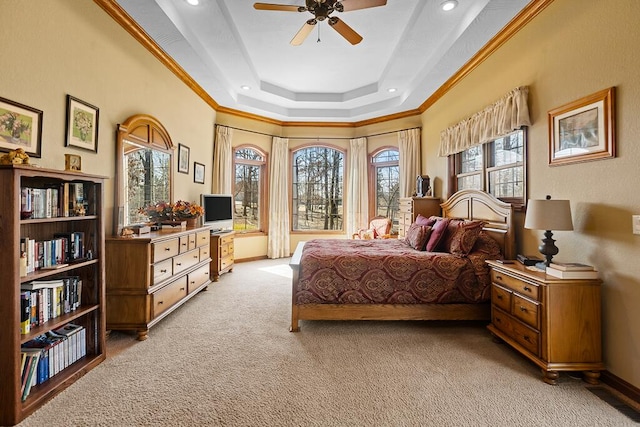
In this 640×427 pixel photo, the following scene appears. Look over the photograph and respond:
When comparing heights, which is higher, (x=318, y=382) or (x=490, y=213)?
(x=490, y=213)

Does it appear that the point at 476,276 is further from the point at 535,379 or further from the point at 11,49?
the point at 11,49

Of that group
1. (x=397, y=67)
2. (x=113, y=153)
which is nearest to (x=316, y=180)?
(x=397, y=67)

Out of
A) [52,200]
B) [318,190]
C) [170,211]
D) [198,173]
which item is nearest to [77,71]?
[52,200]

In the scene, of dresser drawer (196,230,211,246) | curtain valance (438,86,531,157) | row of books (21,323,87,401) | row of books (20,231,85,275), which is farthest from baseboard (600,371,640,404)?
dresser drawer (196,230,211,246)

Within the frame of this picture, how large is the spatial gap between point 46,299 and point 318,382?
192 cm

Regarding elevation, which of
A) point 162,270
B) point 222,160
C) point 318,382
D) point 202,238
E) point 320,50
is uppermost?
point 320,50

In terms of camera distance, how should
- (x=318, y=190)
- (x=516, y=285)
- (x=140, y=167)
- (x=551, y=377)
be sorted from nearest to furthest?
(x=551, y=377) < (x=516, y=285) < (x=140, y=167) < (x=318, y=190)

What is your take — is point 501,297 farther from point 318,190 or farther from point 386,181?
point 318,190

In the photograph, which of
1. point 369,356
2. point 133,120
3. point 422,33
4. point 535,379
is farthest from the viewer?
point 422,33

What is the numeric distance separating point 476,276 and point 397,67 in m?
3.20

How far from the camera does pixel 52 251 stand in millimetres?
2068

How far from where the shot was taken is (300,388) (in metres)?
2.05

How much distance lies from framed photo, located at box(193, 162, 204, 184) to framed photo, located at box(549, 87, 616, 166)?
4710 millimetres

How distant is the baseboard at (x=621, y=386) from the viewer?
1.93 m
